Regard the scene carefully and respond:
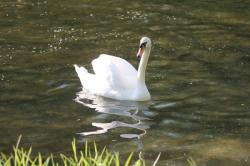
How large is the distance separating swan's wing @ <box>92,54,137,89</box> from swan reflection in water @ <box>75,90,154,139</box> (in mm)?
337

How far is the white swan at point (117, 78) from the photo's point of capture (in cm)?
1116

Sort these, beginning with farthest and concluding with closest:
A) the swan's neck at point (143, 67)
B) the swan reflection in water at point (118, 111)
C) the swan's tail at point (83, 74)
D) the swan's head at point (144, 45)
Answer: the swan's tail at point (83, 74) < the swan's head at point (144, 45) < the swan's neck at point (143, 67) < the swan reflection in water at point (118, 111)

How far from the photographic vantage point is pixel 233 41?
14.1 m

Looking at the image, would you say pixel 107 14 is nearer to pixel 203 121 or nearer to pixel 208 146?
pixel 203 121

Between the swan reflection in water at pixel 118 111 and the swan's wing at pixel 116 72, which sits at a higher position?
the swan's wing at pixel 116 72

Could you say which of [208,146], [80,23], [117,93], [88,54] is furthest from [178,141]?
[80,23]

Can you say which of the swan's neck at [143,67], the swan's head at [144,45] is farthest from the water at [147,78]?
the swan's head at [144,45]

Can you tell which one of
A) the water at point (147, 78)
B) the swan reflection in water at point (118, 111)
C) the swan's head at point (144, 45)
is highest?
the swan's head at point (144, 45)

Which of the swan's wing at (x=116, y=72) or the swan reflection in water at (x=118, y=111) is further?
the swan's wing at (x=116, y=72)

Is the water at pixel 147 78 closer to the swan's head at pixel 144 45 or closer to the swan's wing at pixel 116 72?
the swan's wing at pixel 116 72

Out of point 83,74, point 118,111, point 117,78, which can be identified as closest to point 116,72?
point 117,78

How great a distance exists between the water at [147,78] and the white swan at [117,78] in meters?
0.23

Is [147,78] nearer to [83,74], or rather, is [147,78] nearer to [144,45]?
[144,45]

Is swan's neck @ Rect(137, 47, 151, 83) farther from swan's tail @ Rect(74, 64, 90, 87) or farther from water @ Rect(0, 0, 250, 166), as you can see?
swan's tail @ Rect(74, 64, 90, 87)
